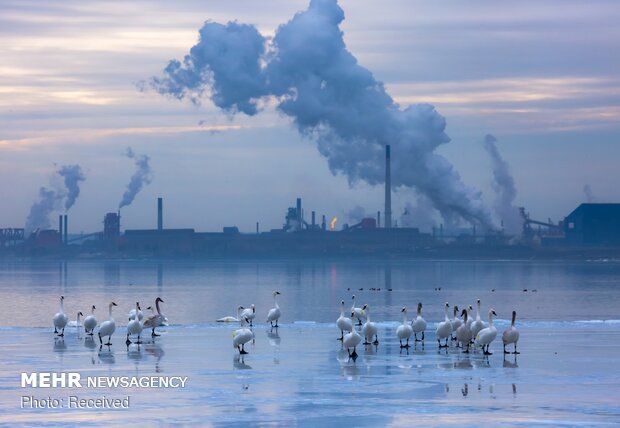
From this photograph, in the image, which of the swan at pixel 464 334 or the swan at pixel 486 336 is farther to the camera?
the swan at pixel 464 334

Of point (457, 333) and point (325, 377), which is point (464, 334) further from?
point (325, 377)

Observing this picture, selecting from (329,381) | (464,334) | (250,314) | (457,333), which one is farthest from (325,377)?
(250,314)

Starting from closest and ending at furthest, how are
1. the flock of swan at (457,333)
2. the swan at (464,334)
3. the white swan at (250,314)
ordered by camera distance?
the flock of swan at (457,333)
the swan at (464,334)
the white swan at (250,314)

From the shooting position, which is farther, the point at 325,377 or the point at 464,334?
the point at 464,334

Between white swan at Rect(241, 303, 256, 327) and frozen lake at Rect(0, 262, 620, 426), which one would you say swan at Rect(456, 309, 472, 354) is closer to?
frozen lake at Rect(0, 262, 620, 426)

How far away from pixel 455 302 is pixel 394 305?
23.3ft

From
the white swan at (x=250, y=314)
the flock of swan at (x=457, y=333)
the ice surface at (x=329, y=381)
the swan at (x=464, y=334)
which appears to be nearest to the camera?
the ice surface at (x=329, y=381)

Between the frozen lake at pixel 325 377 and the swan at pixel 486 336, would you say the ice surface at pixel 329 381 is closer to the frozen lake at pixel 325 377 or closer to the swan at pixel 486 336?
the frozen lake at pixel 325 377

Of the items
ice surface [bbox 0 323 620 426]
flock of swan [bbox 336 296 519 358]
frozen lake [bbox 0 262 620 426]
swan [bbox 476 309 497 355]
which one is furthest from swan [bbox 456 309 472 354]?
swan [bbox 476 309 497 355]

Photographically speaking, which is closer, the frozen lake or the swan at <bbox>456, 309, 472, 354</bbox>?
the frozen lake

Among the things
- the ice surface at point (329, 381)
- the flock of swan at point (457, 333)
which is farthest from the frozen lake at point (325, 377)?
the flock of swan at point (457, 333)

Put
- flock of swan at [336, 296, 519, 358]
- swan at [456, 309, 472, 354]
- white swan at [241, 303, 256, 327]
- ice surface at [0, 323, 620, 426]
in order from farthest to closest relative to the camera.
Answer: white swan at [241, 303, 256, 327] → swan at [456, 309, 472, 354] → flock of swan at [336, 296, 519, 358] → ice surface at [0, 323, 620, 426]

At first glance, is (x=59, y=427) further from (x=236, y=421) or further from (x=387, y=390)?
(x=387, y=390)

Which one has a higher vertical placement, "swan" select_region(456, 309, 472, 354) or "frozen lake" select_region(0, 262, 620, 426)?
"swan" select_region(456, 309, 472, 354)
